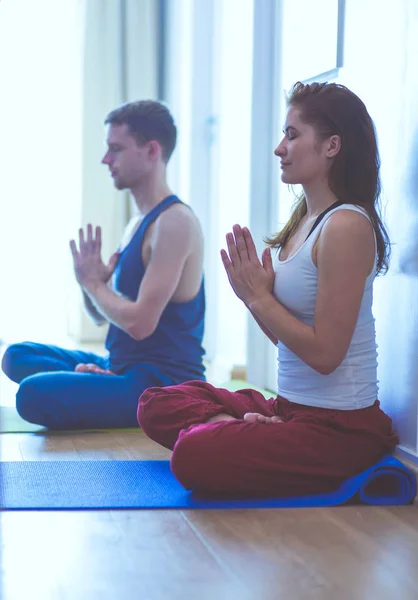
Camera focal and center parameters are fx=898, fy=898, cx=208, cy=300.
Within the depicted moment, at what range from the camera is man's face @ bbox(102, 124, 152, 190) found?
8.95ft

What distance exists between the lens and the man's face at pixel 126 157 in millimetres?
2729

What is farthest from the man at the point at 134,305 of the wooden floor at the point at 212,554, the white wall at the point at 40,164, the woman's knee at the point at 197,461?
the white wall at the point at 40,164

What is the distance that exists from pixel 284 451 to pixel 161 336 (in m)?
0.91

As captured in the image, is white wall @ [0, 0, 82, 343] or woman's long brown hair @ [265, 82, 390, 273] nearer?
woman's long brown hair @ [265, 82, 390, 273]

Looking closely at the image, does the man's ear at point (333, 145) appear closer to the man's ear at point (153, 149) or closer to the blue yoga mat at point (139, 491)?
the blue yoga mat at point (139, 491)

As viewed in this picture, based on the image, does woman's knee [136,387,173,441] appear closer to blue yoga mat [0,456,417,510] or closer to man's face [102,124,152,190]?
blue yoga mat [0,456,417,510]

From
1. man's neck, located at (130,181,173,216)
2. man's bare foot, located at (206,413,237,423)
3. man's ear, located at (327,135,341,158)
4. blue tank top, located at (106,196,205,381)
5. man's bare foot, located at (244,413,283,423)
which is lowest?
man's bare foot, located at (206,413,237,423)

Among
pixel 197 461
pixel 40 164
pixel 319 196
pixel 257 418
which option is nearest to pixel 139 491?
pixel 197 461

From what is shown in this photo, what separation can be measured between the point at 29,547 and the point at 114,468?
0.57m

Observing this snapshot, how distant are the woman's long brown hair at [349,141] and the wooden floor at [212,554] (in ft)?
1.96

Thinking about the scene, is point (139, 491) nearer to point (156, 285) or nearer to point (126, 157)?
point (156, 285)

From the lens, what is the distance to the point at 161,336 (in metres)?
2.66

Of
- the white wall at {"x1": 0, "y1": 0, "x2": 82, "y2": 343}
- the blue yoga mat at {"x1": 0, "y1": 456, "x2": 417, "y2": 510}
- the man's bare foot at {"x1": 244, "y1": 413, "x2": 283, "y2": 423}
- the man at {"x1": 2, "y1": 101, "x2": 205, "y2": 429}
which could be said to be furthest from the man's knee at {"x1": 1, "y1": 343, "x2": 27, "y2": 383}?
the white wall at {"x1": 0, "y1": 0, "x2": 82, "y2": 343}

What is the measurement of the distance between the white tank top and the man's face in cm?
92
